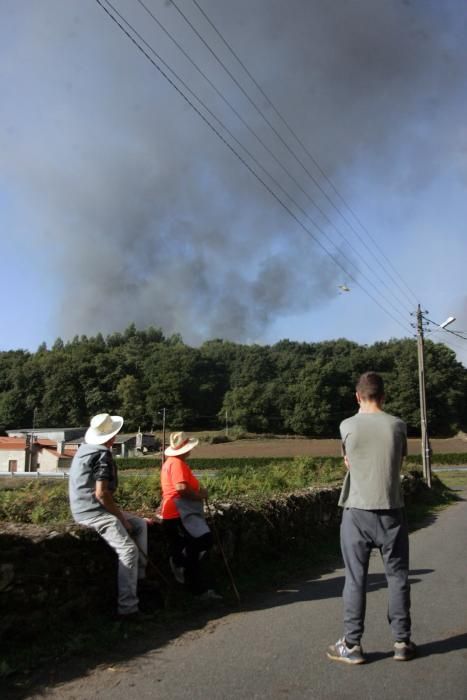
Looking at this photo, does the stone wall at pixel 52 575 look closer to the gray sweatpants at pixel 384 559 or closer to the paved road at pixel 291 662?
the paved road at pixel 291 662

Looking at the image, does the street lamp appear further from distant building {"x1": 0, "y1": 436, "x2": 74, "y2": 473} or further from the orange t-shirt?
distant building {"x1": 0, "y1": 436, "x2": 74, "y2": 473}

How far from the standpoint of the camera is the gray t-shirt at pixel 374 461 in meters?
4.10

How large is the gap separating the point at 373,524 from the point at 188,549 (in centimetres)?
231

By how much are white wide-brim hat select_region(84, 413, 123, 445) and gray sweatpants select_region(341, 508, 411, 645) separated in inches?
90.3

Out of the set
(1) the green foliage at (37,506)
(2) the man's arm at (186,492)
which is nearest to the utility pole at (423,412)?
(1) the green foliage at (37,506)

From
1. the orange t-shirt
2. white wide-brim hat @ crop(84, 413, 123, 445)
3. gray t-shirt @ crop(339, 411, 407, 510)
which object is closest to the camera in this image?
gray t-shirt @ crop(339, 411, 407, 510)

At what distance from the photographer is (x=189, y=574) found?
18.9ft

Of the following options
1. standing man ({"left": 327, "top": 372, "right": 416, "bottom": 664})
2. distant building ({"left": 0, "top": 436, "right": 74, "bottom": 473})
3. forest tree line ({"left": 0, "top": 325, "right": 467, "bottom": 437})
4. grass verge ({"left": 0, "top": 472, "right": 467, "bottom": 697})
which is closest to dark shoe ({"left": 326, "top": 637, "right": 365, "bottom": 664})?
standing man ({"left": 327, "top": 372, "right": 416, "bottom": 664})

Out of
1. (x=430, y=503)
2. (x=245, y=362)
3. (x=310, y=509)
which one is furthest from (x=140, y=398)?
(x=310, y=509)

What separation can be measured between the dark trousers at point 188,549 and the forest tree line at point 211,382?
3804 inches

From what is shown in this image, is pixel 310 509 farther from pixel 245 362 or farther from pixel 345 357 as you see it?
pixel 245 362

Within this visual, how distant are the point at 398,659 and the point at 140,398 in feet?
397

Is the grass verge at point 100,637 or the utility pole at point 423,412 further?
the utility pole at point 423,412

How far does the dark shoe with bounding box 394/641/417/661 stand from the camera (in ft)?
13.1
